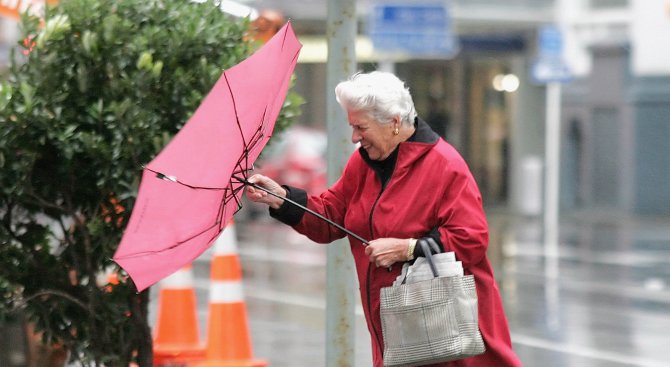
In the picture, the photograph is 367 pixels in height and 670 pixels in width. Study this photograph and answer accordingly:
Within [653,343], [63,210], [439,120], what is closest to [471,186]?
Answer: [63,210]

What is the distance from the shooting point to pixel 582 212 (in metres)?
25.8

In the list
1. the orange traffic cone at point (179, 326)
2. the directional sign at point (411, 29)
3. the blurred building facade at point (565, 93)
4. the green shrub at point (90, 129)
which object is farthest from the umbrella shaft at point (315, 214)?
the blurred building facade at point (565, 93)

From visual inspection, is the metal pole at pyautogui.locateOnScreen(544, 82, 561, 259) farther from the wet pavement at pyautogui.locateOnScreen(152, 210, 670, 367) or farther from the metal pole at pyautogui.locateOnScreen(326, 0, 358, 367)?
the metal pole at pyautogui.locateOnScreen(326, 0, 358, 367)

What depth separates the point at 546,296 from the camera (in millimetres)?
13438

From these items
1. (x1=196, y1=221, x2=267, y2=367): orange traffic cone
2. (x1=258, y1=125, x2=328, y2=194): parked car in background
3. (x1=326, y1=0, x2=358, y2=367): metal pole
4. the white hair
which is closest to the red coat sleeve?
the white hair

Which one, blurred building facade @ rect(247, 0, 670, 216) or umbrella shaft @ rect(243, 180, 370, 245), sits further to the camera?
blurred building facade @ rect(247, 0, 670, 216)

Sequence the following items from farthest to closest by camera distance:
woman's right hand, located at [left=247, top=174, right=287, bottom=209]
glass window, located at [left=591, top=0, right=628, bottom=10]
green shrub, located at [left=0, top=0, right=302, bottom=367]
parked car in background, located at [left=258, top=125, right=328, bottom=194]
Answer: glass window, located at [left=591, top=0, right=628, bottom=10] < parked car in background, located at [left=258, top=125, right=328, bottom=194] < green shrub, located at [left=0, top=0, right=302, bottom=367] < woman's right hand, located at [left=247, top=174, right=287, bottom=209]

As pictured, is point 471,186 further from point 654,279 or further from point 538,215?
point 538,215

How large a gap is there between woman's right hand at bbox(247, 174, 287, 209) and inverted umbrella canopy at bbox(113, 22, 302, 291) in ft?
0.75

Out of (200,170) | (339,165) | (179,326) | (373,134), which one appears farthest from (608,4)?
(200,170)

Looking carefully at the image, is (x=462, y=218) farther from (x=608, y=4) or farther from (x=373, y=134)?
(x=608, y=4)

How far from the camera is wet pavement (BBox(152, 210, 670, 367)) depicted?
9992mm

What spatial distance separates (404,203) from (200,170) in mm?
675

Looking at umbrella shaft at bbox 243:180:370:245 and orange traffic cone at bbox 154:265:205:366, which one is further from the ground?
umbrella shaft at bbox 243:180:370:245
